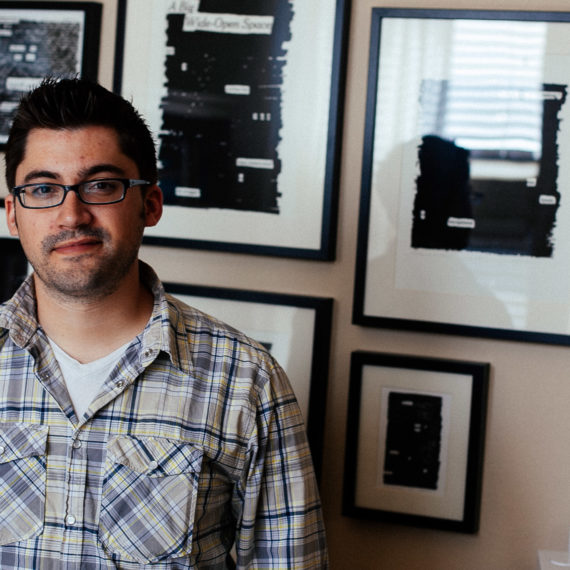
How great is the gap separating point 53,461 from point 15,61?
1.09 m

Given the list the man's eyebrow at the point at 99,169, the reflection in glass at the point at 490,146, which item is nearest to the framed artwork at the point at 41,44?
the man's eyebrow at the point at 99,169

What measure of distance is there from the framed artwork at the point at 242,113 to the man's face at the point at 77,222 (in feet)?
1.59

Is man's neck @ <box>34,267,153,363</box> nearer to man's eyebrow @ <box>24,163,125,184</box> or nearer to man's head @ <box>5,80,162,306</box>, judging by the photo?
man's head @ <box>5,80,162,306</box>

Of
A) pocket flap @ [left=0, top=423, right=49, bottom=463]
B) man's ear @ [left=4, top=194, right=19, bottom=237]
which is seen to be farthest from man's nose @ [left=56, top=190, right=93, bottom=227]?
pocket flap @ [left=0, top=423, right=49, bottom=463]

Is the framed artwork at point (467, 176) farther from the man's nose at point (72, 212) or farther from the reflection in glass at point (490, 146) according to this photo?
the man's nose at point (72, 212)

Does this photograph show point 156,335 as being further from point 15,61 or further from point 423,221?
point 15,61

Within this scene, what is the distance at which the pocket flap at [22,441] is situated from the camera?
1235 mm

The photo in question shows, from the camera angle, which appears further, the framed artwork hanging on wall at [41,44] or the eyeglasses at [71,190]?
the framed artwork hanging on wall at [41,44]

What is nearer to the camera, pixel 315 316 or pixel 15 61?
pixel 315 316

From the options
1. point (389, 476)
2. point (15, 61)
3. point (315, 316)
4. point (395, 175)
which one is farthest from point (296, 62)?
point (389, 476)

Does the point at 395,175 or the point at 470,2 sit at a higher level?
the point at 470,2

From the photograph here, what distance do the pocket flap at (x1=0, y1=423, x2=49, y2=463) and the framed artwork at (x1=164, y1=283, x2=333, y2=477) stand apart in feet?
1.99

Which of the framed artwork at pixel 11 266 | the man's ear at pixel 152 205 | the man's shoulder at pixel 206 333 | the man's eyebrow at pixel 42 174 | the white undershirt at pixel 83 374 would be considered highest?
the man's eyebrow at pixel 42 174

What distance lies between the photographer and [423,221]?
5.37 feet
